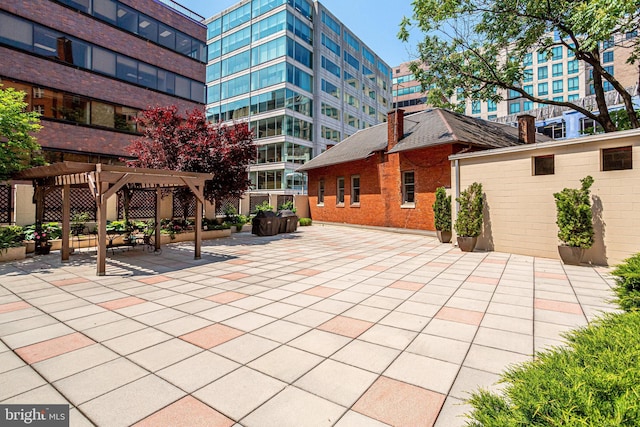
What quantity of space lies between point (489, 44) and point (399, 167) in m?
6.79

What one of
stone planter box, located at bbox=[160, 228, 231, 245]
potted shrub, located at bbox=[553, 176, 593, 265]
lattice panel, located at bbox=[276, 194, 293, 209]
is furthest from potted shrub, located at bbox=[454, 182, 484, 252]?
lattice panel, located at bbox=[276, 194, 293, 209]

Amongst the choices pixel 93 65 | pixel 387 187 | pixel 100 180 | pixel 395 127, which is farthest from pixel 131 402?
pixel 93 65

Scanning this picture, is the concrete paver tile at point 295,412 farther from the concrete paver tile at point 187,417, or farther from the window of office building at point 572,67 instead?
the window of office building at point 572,67

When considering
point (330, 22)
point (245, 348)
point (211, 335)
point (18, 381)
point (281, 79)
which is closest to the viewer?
point (18, 381)

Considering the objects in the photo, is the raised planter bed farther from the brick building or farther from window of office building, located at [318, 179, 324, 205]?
window of office building, located at [318, 179, 324, 205]

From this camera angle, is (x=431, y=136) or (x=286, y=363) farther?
(x=431, y=136)

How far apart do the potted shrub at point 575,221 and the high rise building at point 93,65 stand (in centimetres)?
2138

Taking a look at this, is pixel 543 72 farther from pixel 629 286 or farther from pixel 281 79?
pixel 629 286

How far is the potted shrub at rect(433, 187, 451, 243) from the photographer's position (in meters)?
12.4

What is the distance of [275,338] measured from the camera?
3.64 m

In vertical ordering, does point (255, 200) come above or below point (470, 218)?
above

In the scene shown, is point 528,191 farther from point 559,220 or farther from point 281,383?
point 281,383

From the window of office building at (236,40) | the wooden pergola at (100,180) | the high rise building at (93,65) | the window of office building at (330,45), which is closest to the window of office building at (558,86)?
the window of office building at (330,45)

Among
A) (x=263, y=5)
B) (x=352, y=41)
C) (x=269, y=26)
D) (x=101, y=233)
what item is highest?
(x=352, y=41)
